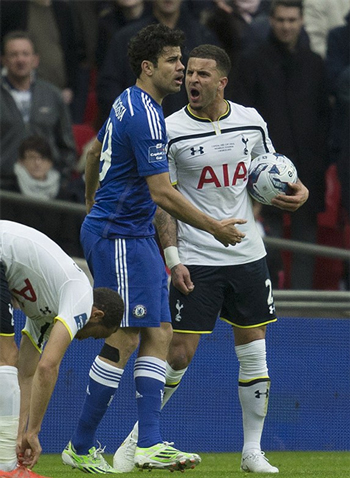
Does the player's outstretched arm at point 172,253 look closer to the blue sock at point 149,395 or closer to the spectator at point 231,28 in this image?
the blue sock at point 149,395

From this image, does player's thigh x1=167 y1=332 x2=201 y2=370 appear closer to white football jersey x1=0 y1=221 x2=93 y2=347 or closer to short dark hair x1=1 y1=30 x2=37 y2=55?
white football jersey x1=0 y1=221 x2=93 y2=347

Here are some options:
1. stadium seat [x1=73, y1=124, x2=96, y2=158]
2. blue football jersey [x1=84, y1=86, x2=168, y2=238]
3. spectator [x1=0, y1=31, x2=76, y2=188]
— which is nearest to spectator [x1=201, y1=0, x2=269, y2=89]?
stadium seat [x1=73, y1=124, x2=96, y2=158]

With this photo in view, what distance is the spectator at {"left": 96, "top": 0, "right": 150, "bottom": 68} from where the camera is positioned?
11.0 meters

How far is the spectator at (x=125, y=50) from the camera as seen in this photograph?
33.5ft

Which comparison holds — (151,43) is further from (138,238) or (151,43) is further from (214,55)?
(138,238)

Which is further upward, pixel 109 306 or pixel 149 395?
pixel 109 306

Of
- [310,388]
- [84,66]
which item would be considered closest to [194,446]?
[310,388]

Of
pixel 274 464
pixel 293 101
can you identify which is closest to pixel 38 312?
pixel 274 464

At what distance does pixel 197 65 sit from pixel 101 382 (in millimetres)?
2000

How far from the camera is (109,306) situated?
5809mm

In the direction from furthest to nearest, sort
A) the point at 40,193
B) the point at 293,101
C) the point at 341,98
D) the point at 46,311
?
the point at 341,98 < the point at 293,101 < the point at 40,193 < the point at 46,311

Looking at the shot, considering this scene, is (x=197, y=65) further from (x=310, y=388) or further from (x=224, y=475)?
(x=310, y=388)

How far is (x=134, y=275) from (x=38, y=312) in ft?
2.30

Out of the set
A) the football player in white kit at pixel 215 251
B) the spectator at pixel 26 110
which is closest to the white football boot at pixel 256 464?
the football player in white kit at pixel 215 251
